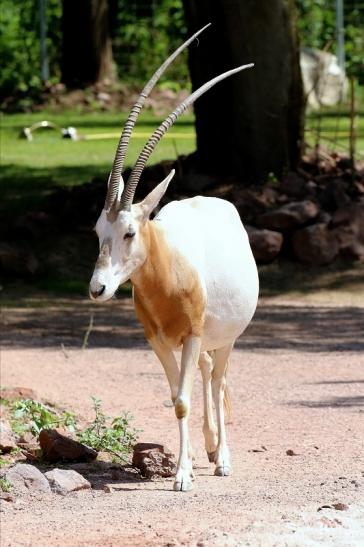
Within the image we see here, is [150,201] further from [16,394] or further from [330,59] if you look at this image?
[330,59]

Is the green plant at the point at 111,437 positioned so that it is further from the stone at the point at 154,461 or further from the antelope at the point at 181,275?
the antelope at the point at 181,275

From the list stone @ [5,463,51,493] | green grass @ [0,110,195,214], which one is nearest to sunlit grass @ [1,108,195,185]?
green grass @ [0,110,195,214]

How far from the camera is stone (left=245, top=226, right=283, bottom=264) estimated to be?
13.6m

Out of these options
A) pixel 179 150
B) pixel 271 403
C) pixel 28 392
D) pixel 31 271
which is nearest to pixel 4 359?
pixel 28 392

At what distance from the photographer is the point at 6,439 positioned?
7.40 m

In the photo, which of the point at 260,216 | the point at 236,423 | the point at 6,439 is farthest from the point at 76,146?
the point at 6,439

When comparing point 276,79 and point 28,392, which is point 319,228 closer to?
point 276,79

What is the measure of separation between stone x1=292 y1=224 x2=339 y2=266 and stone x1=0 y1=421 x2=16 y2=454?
647 cm

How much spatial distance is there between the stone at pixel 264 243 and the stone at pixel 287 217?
119 millimetres

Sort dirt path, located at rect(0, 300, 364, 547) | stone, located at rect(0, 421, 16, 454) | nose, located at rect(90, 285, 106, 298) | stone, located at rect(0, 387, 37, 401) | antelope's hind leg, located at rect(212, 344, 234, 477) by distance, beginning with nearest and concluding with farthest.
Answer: dirt path, located at rect(0, 300, 364, 547) → nose, located at rect(90, 285, 106, 298) → antelope's hind leg, located at rect(212, 344, 234, 477) → stone, located at rect(0, 421, 16, 454) → stone, located at rect(0, 387, 37, 401)

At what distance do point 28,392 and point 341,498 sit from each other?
3107 mm

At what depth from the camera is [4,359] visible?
1018 cm

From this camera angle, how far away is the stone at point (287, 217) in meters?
13.8

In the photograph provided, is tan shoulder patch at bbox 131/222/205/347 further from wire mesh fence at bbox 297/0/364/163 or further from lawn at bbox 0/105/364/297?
wire mesh fence at bbox 297/0/364/163
